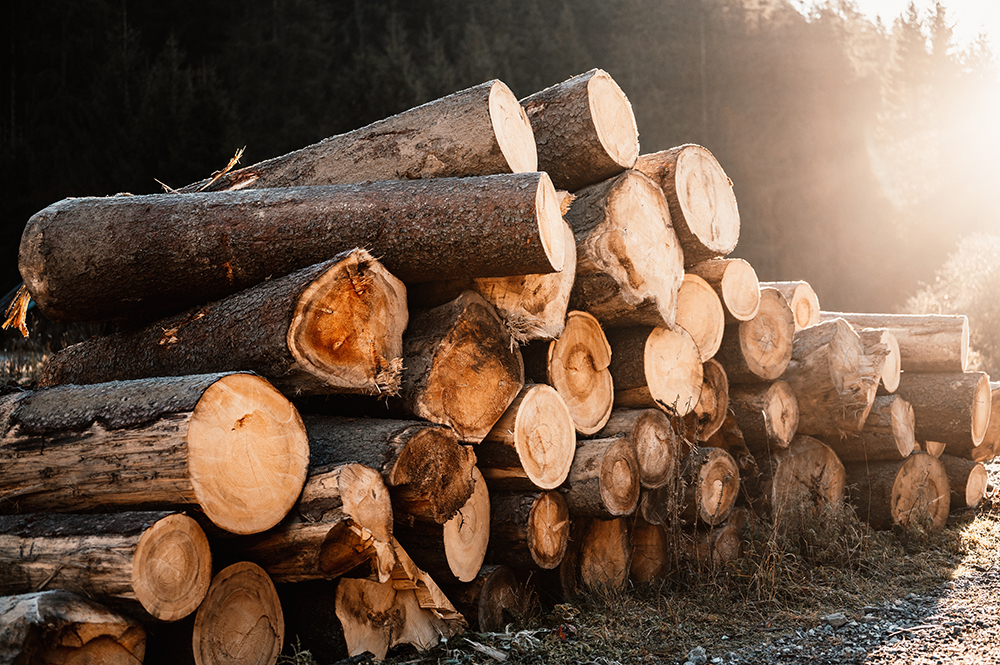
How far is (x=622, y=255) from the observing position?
346cm

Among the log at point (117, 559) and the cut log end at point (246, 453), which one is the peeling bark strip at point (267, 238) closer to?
the cut log end at point (246, 453)

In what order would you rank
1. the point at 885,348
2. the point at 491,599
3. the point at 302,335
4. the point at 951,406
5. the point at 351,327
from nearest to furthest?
the point at 302,335, the point at 351,327, the point at 491,599, the point at 885,348, the point at 951,406

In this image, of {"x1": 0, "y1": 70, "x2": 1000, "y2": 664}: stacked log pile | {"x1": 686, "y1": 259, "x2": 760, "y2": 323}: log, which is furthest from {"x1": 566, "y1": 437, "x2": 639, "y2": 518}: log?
{"x1": 686, "y1": 259, "x2": 760, "y2": 323}: log

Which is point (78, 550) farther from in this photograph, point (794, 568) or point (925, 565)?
point (925, 565)

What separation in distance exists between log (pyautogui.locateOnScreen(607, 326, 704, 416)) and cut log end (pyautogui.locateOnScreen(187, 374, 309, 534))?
182 cm

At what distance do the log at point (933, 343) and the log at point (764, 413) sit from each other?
1.39 m

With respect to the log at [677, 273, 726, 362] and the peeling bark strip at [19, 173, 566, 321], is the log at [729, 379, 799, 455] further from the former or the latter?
the peeling bark strip at [19, 173, 566, 321]

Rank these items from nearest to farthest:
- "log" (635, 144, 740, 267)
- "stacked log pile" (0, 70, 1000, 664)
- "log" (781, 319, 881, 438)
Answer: "stacked log pile" (0, 70, 1000, 664)
"log" (635, 144, 740, 267)
"log" (781, 319, 881, 438)

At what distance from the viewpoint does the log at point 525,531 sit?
10.0ft

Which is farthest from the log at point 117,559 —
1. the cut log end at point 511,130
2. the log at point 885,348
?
the log at point 885,348

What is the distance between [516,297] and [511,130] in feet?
2.58

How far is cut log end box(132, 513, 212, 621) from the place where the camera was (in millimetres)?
2008

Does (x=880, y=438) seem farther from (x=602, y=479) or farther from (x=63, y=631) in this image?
(x=63, y=631)

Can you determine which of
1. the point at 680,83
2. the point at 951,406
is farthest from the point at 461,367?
the point at 680,83
